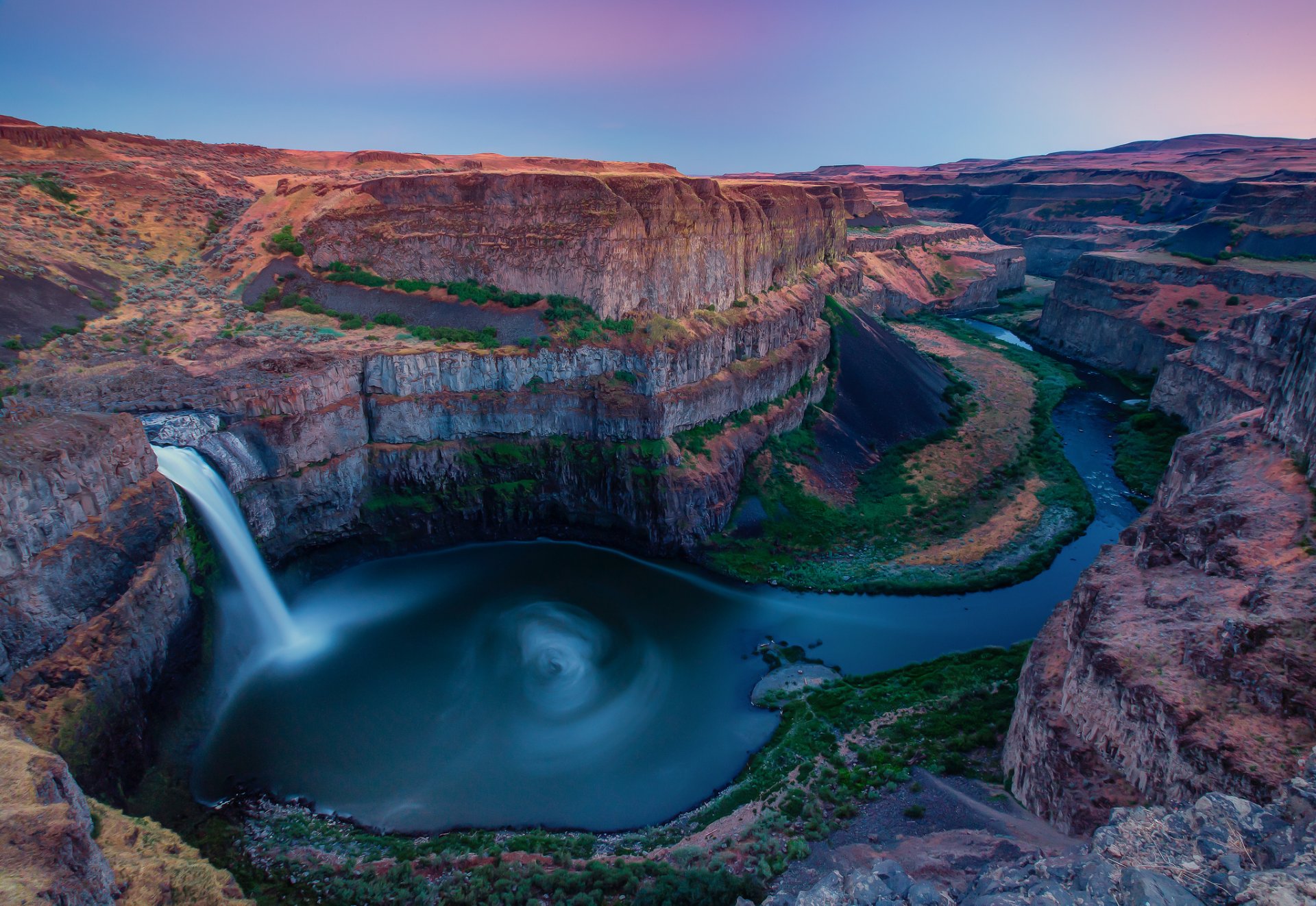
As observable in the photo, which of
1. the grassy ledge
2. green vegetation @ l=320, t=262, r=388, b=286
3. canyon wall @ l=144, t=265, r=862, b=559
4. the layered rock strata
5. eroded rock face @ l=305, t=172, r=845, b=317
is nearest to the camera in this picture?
the grassy ledge

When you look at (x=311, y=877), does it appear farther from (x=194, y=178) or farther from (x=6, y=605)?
(x=194, y=178)

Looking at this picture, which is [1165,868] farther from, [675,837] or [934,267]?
[934,267]

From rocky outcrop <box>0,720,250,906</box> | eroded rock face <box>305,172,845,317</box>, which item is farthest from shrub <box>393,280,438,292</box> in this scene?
rocky outcrop <box>0,720,250,906</box>

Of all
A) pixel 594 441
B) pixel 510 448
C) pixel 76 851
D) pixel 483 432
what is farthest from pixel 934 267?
pixel 76 851

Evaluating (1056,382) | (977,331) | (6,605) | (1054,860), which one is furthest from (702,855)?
(977,331)

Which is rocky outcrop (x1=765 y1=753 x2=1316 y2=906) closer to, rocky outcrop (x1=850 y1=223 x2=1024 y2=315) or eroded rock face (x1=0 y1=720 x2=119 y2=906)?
eroded rock face (x1=0 y1=720 x2=119 y2=906)

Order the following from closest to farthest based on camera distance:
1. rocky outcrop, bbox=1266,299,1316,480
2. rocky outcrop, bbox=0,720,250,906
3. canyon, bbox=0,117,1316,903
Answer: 1. rocky outcrop, bbox=0,720,250,906
2. canyon, bbox=0,117,1316,903
3. rocky outcrop, bbox=1266,299,1316,480

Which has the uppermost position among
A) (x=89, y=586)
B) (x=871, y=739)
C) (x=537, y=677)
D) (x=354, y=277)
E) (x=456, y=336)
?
(x=354, y=277)
